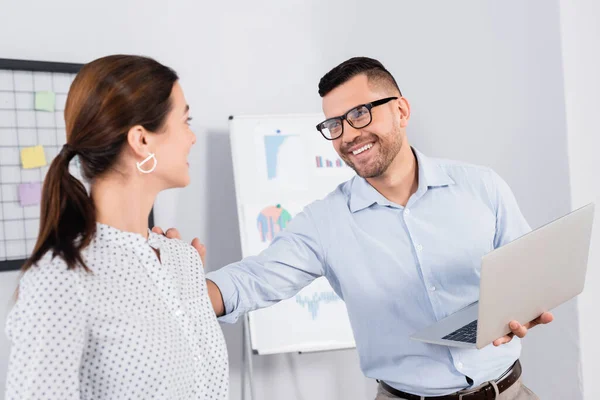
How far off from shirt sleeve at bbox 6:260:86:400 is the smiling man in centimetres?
66

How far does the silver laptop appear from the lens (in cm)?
130

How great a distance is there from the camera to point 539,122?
8.61 ft

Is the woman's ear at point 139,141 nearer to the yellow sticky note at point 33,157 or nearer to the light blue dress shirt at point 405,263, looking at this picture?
the light blue dress shirt at point 405,263

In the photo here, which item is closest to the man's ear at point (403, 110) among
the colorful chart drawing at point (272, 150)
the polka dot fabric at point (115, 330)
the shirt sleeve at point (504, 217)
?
the shirt sleeve at point (504, 217)

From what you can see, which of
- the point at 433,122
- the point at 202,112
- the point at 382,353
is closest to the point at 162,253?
the point at 382,353

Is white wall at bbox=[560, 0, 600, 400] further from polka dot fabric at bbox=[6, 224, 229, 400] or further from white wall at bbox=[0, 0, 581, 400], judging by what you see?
polka dot fabric at bbox=[6, 224, 229, 400]

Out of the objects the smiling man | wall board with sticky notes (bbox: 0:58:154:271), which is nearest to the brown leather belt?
the smiling man

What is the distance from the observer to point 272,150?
2.76 meters

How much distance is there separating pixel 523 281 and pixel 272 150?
1.55 metres

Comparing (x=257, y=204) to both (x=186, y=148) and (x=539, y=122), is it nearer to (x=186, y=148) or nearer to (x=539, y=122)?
(x=539, y=122)

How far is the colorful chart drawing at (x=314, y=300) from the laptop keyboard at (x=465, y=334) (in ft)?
4.03

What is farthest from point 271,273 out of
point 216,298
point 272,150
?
point 272,150

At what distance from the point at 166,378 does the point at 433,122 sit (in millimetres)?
2255

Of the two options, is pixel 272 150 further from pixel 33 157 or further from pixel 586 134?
pixel 586 134
